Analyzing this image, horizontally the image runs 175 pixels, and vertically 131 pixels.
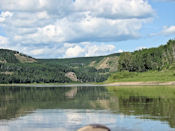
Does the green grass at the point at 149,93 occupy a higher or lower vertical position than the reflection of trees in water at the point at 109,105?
lower

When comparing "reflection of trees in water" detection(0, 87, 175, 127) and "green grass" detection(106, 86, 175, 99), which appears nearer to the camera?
"reflection of trees in water" detection(0, 87, 175, 127)

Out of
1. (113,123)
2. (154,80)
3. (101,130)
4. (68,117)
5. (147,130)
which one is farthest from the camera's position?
(154,80)

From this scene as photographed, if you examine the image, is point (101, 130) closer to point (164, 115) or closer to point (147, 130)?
point (147, 130)

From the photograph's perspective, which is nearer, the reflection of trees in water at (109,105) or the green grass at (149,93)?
the reflection of trees in water at (109,105)

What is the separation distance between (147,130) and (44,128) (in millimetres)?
10602

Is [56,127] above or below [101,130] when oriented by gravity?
below

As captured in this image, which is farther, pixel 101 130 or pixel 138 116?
pixel 138 116

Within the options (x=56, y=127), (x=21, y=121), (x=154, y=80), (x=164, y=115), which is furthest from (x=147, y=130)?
(x=154, y=80)

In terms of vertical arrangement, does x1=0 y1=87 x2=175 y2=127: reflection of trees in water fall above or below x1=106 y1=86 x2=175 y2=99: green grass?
above

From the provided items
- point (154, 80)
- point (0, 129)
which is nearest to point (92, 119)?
point (0, 129)

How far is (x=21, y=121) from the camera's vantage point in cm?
4325

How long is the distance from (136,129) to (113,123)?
467 centimetres

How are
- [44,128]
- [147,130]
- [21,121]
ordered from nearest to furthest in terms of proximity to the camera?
[147,130] < [44,128] < [21,121]

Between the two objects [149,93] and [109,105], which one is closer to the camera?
[109,105]
